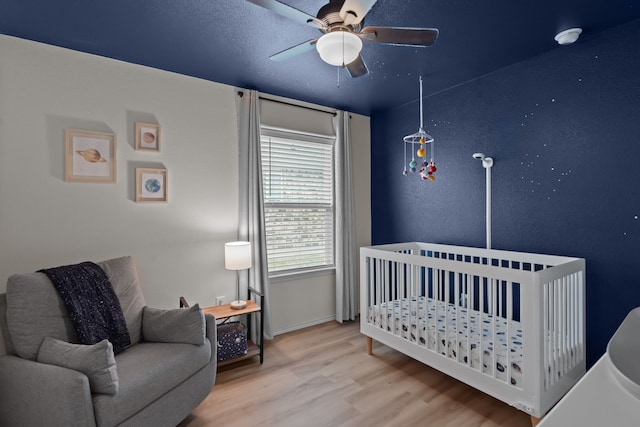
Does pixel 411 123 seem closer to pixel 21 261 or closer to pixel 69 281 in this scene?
pixel 69 281

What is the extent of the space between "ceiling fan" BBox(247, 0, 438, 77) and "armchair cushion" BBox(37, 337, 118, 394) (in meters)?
1.73

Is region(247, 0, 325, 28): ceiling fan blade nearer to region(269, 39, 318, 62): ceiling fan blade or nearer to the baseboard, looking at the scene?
Answer: region(269, 39, 318, 62): ceiling fan blade

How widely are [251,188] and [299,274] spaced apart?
3.41 ft

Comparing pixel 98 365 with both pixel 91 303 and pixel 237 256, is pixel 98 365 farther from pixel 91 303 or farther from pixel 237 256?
pixel 237 256

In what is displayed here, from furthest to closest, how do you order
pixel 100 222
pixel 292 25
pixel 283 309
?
pixel 283 309, pixel 100 222, pixel 292 25

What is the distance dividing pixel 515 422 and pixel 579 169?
1.70 m

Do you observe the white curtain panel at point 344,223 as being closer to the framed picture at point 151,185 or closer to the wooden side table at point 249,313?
the wooden side table at point 249,313

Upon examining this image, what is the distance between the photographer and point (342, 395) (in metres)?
2.24

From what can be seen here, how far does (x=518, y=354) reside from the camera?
6.33ft

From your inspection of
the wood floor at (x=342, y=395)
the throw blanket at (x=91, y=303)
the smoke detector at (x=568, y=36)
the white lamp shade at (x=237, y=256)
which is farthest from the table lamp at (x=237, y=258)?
the smoke detector at (x=568, y=36)

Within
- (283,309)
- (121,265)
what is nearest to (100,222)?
(121,265)

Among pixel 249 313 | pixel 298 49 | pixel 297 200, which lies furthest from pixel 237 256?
pixel 298 49

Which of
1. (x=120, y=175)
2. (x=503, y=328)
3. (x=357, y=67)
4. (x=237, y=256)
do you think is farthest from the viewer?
(x=237, y=256)

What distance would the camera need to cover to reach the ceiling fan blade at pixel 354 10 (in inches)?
54.4
